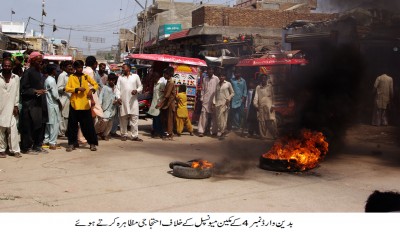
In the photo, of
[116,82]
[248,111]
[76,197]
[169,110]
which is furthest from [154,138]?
[76,197]

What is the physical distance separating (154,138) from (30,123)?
3.75 m

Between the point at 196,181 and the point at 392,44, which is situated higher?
the point at 392,44

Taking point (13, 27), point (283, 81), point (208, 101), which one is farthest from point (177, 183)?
point (13, 27)

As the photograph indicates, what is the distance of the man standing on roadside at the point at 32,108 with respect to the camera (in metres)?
8.26

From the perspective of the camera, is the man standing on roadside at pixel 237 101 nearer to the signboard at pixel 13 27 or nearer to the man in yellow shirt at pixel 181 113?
the man in yellow shirt at pixel 181 113

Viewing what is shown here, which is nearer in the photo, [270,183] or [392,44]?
[270,183]

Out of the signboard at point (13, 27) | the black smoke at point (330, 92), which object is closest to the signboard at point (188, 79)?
the black smoke at point (330, 92)

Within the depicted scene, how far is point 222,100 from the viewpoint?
11.6m

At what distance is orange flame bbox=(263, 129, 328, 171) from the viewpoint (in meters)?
7.24

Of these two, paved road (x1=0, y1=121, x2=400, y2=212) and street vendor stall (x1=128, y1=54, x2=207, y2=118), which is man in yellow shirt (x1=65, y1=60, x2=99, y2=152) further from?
street vendor stall (x1=128, y1=54, x2=207, y2=118)

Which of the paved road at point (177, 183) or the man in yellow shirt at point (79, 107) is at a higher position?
the man in yellow shirt at point (79, 107)

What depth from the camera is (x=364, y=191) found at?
6.02 metres

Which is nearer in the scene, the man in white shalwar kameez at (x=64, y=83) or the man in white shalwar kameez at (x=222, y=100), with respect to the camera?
the man in white shalwar kameez at (x=64, y=83)
